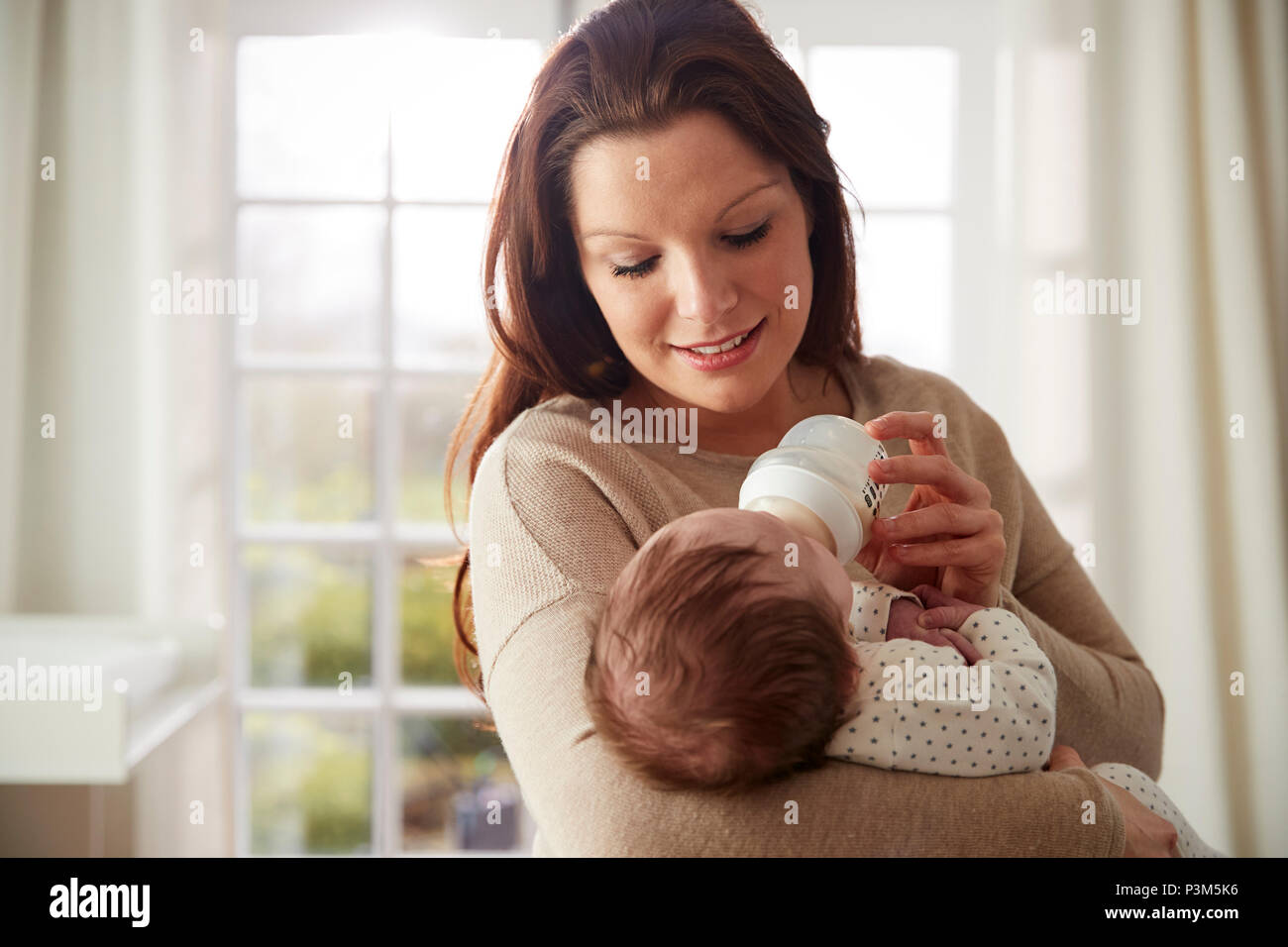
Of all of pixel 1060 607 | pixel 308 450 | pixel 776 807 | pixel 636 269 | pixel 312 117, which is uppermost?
pixel 312 117

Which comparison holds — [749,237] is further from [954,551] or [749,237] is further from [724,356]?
[954,551]

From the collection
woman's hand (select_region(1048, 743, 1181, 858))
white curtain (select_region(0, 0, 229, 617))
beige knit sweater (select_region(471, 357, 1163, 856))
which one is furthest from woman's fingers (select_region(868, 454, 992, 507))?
white curtain (select_region(0, 0, 229, 617))

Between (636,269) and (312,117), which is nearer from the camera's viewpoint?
(636,269)

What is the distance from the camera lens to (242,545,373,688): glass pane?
43.8 inches

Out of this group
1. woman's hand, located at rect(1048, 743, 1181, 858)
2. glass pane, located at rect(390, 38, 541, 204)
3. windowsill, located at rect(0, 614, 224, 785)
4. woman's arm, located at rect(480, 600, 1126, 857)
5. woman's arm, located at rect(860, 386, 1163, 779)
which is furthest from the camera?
glass pane, located at rect(390, 38, 541, 204)

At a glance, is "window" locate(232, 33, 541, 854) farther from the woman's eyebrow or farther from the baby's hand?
the baby's hand

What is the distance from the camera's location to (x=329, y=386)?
118 cm

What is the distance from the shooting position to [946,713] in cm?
64

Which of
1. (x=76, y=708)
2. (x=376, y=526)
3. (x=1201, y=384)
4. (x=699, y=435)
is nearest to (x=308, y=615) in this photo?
(x=376, y=526)

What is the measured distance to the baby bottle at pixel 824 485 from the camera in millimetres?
674

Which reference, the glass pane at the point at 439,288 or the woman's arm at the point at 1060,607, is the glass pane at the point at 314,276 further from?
the woman's arm at the point at 1060,607

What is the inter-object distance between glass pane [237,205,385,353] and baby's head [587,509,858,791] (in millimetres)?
685

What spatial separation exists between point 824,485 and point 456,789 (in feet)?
2.39
